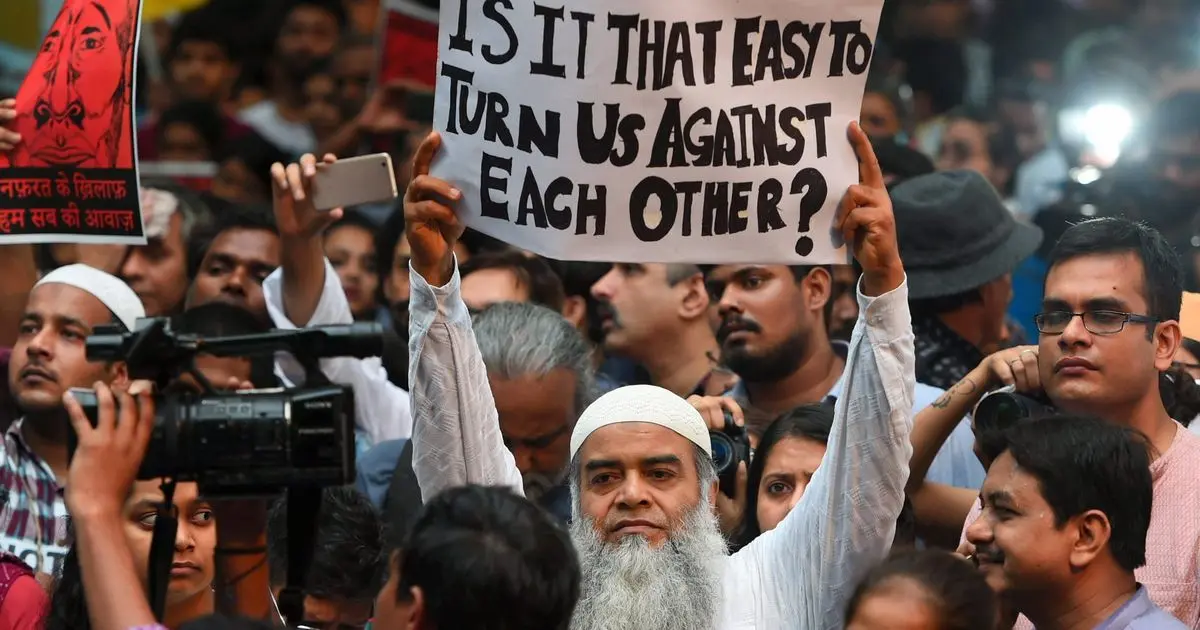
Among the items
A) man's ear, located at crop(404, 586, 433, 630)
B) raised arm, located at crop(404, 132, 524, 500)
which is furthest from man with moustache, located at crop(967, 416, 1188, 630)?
man's ear, located at crop(404, 586, 433, 630)

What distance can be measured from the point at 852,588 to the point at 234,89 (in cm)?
850

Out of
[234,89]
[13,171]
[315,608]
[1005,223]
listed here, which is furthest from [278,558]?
[234,89]

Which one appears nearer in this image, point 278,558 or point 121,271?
point 278,558

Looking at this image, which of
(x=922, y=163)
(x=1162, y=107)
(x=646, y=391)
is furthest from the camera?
(x=1162, y=107)

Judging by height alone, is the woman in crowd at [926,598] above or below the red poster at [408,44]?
below

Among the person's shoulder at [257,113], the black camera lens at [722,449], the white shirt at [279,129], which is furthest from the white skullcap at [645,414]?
the person's shoulder at [257,113]

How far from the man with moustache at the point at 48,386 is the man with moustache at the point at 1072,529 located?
2.71 m

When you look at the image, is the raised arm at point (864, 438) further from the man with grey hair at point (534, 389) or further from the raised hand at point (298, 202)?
the raised hand at point (298, 202)

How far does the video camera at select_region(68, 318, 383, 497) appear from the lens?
3879mm

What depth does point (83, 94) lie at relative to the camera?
6129mm

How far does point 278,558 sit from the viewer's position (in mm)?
5562

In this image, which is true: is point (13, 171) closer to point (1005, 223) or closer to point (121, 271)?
point (121, 271)

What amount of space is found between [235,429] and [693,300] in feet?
11.5

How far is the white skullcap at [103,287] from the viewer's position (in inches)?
246
